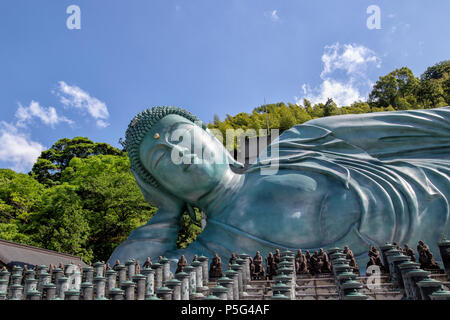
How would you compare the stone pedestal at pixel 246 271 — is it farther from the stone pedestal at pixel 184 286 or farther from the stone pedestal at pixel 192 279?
the stone pedestal at pixel 184 286

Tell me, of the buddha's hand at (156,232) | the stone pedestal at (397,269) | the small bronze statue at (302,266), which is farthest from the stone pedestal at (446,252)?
the buddha's hand at (156,232)

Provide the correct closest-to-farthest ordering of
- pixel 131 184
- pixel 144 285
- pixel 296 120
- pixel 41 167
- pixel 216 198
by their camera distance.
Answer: pixel 144 285 → pixel 216 198 → pixel 131 184 → pixel 296 120 → pixel 41 167

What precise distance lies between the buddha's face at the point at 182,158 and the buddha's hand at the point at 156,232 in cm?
30

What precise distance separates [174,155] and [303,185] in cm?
223

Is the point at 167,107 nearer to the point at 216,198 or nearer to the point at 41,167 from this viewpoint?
the point at 216,198

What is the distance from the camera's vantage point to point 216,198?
661 cm

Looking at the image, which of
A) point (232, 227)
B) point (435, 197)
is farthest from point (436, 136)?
point (232, 227)

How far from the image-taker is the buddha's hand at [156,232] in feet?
20.2

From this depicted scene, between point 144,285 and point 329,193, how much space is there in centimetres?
355

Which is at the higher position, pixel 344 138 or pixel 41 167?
pixel 41 167

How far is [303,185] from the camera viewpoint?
614 centimetres

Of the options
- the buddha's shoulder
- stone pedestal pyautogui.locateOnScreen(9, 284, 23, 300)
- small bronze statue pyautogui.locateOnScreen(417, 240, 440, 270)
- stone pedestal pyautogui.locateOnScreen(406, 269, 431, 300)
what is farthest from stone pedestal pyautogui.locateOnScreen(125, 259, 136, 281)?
small bronze statue pyautogui.locateOnScreen(417, 240, 440, 270)

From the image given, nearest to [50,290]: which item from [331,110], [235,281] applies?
[235,281]

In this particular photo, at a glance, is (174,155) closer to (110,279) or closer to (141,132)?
(141,132)
